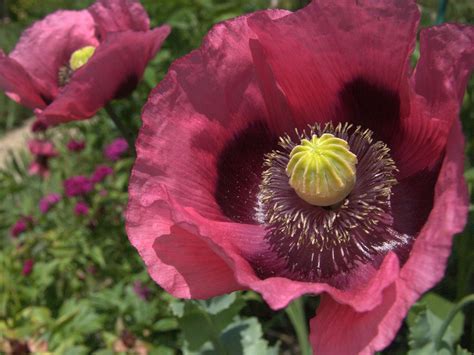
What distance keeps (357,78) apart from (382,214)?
0.86 ft

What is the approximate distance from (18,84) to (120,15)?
0.96 ft

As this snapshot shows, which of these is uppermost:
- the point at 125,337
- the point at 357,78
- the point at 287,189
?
the point at 357,78

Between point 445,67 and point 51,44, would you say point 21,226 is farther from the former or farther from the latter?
point 445,67

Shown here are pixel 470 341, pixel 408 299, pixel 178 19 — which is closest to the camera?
pixel 408 299

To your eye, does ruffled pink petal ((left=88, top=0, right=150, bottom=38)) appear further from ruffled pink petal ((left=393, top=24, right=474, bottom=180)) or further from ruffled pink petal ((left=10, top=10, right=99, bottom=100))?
ruffled pink petal ((left=393, top=24, right=474, bottom=180))

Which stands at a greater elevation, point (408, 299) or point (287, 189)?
point (408, 299)

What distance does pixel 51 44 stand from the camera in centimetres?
173

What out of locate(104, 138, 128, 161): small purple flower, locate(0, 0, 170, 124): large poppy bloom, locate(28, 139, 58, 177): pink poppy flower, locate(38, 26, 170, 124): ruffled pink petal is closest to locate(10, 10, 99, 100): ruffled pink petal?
locate(0, 0, 170, 124): large poppy bloom

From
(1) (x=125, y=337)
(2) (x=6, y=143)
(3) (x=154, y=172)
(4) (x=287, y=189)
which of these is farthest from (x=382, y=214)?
(2) (x=6, y=143)

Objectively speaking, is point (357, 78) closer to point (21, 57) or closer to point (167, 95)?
point (167, 95)

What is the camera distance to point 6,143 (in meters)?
6.79

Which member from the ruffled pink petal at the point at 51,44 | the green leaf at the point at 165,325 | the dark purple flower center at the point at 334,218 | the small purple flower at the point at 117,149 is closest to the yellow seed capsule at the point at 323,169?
the dark purple flower center at the point at 334,218

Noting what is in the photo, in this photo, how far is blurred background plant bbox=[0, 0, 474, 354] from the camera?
63.7 inches

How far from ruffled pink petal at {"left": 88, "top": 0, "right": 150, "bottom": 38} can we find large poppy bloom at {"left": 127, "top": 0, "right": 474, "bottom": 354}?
470mm
